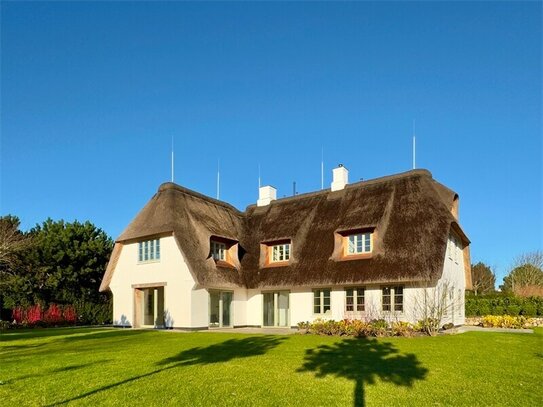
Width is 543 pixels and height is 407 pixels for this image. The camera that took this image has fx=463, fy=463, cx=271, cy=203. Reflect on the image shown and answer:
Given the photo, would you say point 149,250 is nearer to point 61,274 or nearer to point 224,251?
point 224,251

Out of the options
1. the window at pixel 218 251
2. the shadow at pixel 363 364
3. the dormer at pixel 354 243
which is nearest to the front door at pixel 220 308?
the window at pixel 218 251

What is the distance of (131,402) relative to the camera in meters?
7.46

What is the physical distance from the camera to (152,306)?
25797 millimetres

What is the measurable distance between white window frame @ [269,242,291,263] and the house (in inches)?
2.3

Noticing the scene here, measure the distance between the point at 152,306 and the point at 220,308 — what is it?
4.20 meters

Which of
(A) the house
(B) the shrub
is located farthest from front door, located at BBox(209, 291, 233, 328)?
(B) the shrub

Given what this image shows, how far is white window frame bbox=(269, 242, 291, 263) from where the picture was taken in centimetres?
2548

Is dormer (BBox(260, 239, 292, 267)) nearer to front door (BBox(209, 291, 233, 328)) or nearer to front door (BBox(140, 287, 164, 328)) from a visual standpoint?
front door (BBox(209, 291, 233, 328))

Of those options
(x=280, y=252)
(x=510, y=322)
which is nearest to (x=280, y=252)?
(x=280, y=252)

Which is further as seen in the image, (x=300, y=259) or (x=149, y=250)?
(x=149, y=250)

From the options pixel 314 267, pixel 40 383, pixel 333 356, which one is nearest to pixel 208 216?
pixel 314 267

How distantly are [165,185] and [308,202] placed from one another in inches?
332

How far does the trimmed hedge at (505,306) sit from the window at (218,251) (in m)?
17.1

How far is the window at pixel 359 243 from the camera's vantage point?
2264 cm
